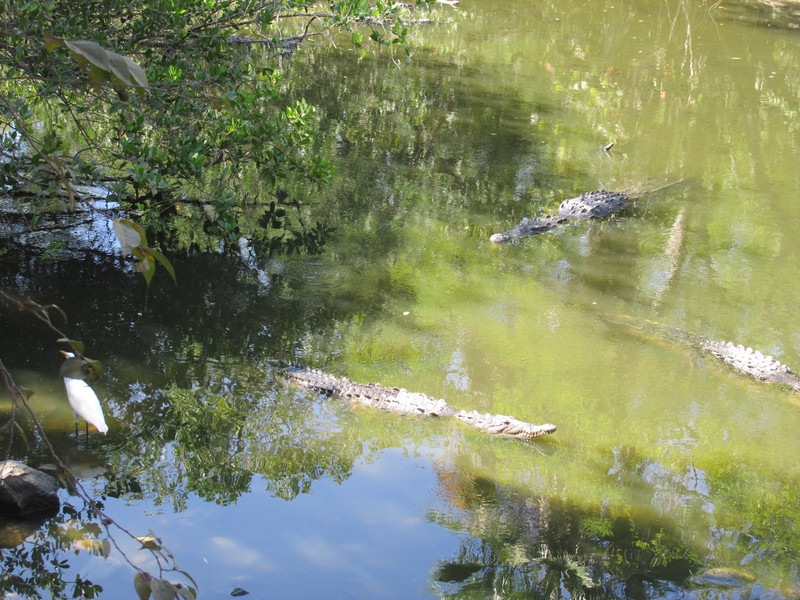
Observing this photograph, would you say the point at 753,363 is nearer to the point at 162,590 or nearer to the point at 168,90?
the point at 168,90

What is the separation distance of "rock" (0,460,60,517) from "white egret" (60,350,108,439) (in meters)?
2.55

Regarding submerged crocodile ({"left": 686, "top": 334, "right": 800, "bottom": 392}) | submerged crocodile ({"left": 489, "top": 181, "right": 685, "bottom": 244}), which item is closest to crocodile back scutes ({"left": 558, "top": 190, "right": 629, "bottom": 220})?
submerged crocodile ({"left": 489, "top": 181, "right": 685, "bottom": 244})

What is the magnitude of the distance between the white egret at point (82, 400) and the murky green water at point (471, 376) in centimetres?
232

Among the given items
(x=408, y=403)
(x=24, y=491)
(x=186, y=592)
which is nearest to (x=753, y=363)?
(x=408, y=403)

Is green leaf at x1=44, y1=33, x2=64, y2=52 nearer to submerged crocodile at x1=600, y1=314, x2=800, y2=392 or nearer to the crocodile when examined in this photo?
submerged crocodile at x1=600, y1=314, x2=800, y2=392

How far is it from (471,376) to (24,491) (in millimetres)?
2825

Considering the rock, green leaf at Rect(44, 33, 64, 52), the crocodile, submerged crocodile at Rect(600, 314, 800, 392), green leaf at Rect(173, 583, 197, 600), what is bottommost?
the rock

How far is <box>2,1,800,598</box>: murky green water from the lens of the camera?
140 inches

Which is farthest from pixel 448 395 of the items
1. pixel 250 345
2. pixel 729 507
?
pixel 729 507

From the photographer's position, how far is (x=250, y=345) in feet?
16.7

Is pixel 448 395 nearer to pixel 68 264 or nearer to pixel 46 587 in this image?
pixel 46 587

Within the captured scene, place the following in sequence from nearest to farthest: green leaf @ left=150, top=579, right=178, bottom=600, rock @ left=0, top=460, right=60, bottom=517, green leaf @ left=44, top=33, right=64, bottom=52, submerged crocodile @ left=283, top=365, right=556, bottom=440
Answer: green leaf @ left=150, top=579, right=178, bottom=600, green leaf @ left=44, top=33, right=64, bottom=52, rock @ left=0, top=460, right=60, bottom=517, submerged crocodile @ left=283, top=365, right=556, bottom=440

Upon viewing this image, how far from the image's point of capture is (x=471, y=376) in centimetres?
505

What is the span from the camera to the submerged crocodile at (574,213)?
279 inches
